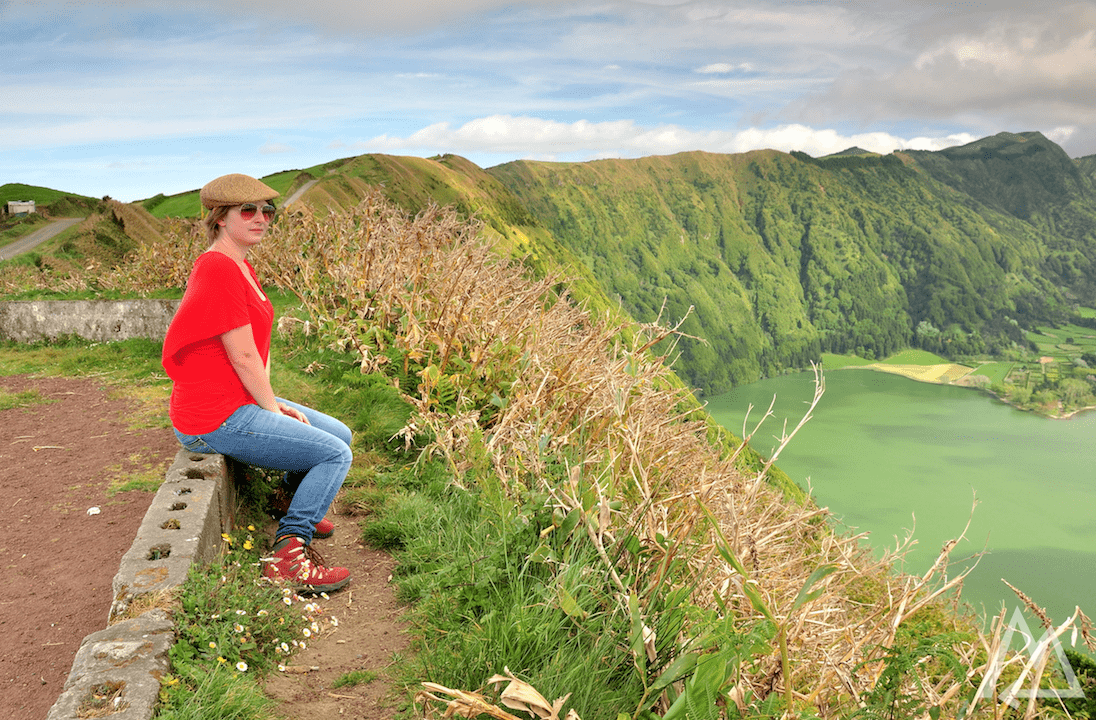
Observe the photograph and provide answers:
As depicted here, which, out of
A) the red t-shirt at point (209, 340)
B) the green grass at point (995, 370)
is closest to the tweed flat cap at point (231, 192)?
the red t-shirt at point (209, 340)

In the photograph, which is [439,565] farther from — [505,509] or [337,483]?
[337,483]

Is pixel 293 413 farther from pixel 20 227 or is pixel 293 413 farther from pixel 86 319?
pixel 20 227

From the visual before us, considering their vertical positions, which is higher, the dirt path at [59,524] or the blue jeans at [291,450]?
the blue jeans at [291,450]

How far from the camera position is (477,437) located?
16.6 ft

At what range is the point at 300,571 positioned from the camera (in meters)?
3.70

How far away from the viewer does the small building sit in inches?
1341

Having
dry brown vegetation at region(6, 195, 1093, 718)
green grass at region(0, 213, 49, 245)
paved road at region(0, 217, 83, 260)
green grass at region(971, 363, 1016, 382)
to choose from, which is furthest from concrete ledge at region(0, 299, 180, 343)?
green grass at region(971, 363, 1016, 382)

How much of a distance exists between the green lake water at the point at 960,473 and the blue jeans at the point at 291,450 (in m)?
47.3

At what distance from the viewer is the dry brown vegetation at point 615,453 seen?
8.82ft

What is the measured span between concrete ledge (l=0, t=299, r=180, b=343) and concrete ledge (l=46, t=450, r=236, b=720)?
5.35 metres

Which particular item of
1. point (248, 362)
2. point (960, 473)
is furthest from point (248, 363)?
point (960, 473)

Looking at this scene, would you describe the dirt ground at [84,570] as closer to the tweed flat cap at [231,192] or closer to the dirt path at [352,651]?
the dirt path at [352,651]

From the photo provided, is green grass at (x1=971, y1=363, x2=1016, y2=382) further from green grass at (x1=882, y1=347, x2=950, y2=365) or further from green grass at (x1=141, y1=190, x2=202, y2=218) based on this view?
green grass at (x1=141, y1=190, x2=202, y2=218)

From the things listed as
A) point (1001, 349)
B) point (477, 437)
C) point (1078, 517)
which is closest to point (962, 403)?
point (1001, 349)
